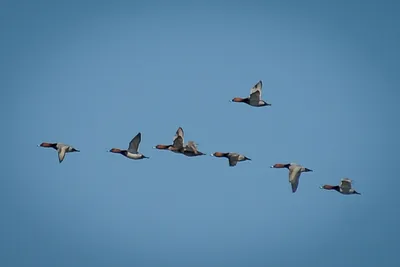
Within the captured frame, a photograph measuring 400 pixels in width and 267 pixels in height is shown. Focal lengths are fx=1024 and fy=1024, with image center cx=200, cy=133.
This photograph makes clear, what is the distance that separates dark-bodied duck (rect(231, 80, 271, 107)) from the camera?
1984 inches

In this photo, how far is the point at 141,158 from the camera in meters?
50.7

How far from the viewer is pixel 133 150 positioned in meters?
50.8

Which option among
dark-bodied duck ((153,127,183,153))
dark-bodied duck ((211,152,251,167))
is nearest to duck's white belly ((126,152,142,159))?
dark-bodied duck ((153,127,183,153))

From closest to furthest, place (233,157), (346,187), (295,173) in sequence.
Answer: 1. (295,173)
2. (346,187)
3. (233,157)

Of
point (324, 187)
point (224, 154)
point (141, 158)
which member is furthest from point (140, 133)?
point (324, 187)

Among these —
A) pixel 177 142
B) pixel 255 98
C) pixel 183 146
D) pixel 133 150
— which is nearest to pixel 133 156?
pixel 133 150

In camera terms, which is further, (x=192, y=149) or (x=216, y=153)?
(x=216, y=153)

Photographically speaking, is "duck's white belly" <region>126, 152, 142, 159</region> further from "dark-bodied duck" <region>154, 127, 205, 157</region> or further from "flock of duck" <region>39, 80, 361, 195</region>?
"dark-bodied duck" <region>154, 127, 205, 157</region>

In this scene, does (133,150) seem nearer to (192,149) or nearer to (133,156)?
(133,156)

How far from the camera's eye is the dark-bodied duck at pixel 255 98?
5041cm

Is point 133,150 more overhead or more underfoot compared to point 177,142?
more underfoot

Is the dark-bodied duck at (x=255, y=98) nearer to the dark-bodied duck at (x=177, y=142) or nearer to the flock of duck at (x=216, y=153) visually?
the flock of duck at (x=216, y=153)

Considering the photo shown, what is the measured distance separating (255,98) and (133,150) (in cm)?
657

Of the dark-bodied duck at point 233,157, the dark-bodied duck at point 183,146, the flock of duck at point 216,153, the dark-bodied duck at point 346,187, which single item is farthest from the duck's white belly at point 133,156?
the dark-bodied duck at point 346,187
